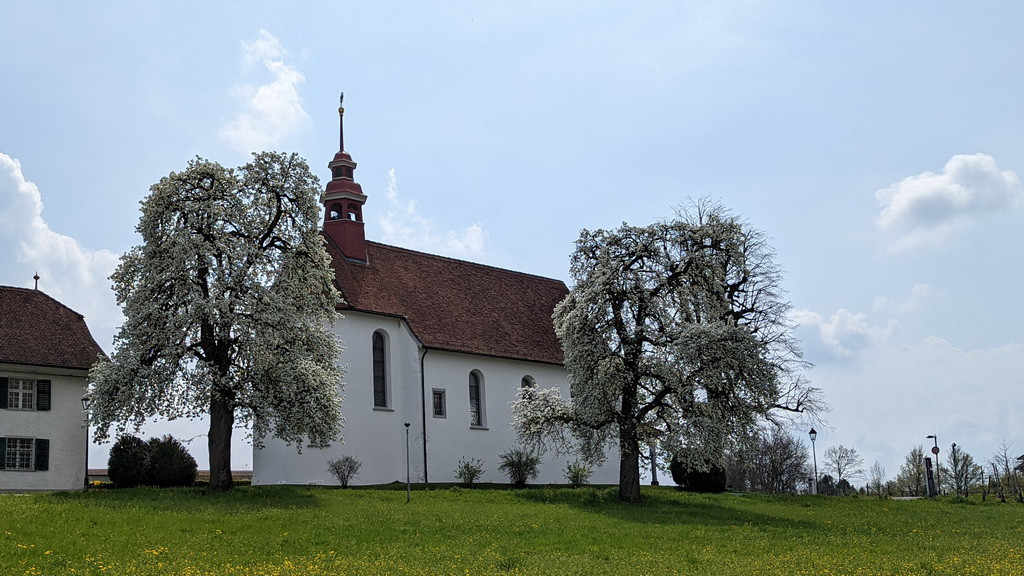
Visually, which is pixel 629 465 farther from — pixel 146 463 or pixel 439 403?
pixel 146 463

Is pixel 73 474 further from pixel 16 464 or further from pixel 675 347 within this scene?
pixel 675 347

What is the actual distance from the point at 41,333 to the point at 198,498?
1286 centimetres

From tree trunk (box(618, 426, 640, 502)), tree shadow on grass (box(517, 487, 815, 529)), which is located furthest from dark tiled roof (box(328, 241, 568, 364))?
tree trunk (box(618, 426, 640, 502))

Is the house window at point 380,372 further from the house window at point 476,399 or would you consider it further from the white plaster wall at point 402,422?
the house window at point 476,399

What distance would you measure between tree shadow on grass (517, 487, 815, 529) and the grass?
100 millimetres

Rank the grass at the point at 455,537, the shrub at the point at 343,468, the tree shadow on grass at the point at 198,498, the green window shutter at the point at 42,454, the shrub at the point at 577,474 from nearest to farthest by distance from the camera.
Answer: the grass at the point at 455,537, the tree shadow on grass at the point at 198,498, the green window shutter at the point at 42,454, the shrub at the point at 343,468, the shrub at the point at 577,474

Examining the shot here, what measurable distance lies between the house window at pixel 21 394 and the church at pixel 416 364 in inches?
317

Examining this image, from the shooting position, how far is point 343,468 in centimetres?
3634

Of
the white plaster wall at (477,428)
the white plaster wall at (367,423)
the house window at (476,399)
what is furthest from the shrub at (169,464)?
the house window at (476,399)

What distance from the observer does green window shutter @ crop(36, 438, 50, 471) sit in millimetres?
34912

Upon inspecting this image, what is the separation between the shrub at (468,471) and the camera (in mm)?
39562

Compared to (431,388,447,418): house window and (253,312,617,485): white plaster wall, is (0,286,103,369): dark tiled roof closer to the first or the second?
(253,312,617,485): white plaster wall

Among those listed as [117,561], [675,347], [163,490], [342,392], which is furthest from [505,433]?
[117,561]

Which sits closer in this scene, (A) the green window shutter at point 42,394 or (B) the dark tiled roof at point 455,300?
(A) the green window shutter at point 42,394
